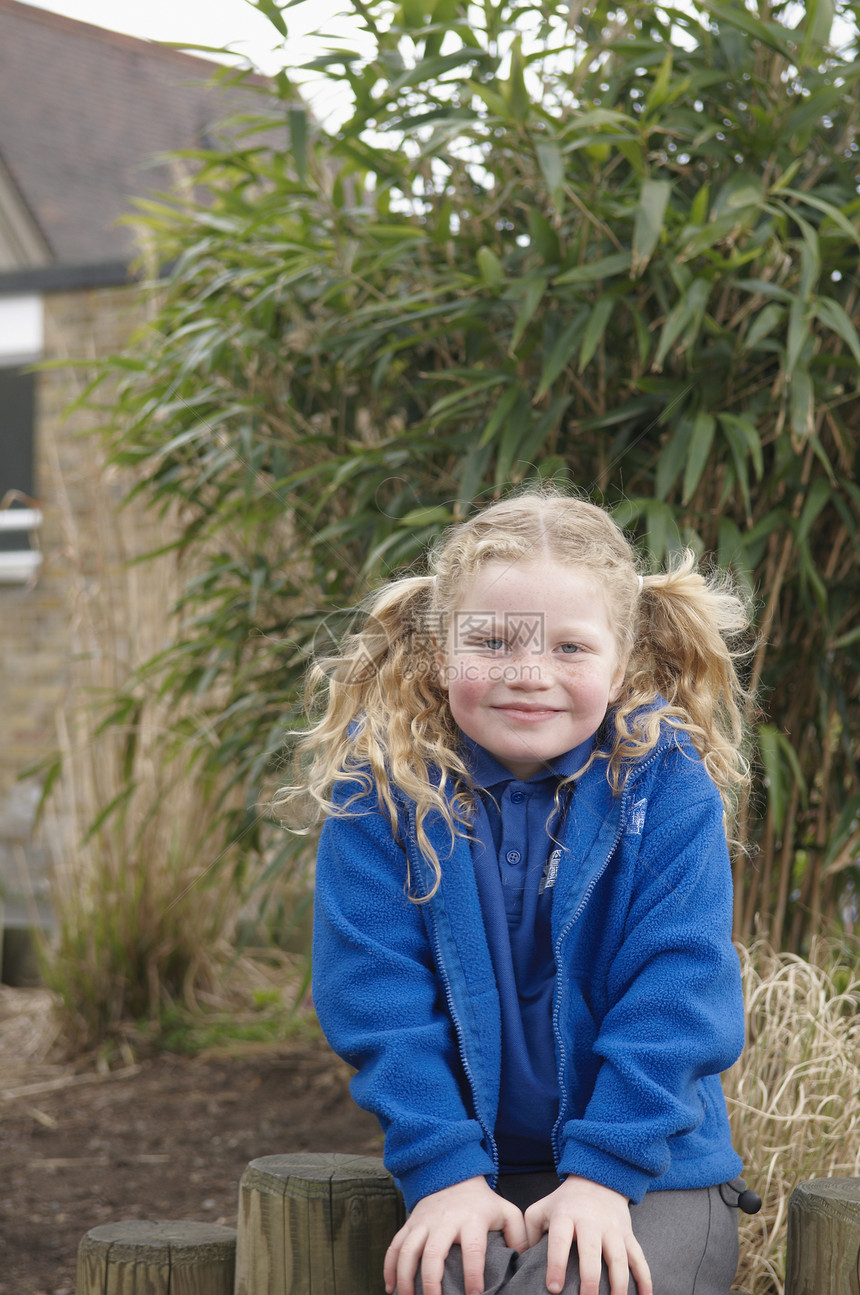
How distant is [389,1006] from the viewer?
4.13 feet

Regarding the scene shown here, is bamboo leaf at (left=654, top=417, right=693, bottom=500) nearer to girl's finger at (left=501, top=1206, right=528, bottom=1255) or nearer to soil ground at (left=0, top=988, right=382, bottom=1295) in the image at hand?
girl's finger at (left=501, top=1206, right=528, bottom=1255)

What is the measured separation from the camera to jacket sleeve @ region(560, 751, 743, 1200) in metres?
1.17

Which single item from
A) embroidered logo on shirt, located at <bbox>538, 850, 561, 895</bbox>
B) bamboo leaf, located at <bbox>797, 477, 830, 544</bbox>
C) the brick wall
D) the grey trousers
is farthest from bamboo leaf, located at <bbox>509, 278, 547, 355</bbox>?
the brick wall

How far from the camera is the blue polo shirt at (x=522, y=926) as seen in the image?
129 centimetres

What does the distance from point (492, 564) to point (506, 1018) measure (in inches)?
18.9

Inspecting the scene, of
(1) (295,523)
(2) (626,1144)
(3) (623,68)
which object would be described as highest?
(3) (623,68)

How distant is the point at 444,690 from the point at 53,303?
5.56m

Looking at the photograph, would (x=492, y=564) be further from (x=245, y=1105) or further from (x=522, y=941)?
(x=245, y=1105)

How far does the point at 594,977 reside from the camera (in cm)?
131

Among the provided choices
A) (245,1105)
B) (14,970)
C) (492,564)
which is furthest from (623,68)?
(14,970)

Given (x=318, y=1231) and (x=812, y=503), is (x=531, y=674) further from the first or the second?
(x=812, y=503)

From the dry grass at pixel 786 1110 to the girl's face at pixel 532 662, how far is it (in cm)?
70

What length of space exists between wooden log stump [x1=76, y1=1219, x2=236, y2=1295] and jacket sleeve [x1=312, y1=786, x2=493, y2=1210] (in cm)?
28

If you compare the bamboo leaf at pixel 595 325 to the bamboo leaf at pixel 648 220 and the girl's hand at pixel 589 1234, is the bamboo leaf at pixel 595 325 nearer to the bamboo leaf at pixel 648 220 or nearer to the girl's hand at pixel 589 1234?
the bamboo leaf at pixel 648 220
